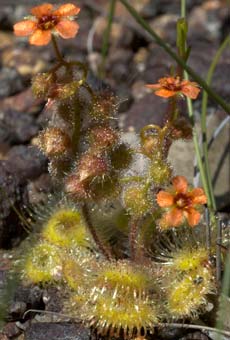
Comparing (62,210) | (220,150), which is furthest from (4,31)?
(62,210)

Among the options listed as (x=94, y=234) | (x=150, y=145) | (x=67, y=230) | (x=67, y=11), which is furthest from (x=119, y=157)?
(x=67, y=11)

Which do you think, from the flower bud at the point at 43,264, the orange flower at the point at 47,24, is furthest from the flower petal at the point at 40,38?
the flower bud at the point at 43,264

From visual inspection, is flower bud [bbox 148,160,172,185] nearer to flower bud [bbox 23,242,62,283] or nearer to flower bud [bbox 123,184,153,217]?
flower bud [bbox 123,184,153,217]

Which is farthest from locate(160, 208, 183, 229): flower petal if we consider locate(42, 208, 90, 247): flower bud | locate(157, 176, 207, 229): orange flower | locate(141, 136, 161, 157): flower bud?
locate(42, 208, 90, 247): flower bud

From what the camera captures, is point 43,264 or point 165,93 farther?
point 43,264

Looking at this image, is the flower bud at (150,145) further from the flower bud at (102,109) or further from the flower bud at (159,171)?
the flower bud at (102,109)

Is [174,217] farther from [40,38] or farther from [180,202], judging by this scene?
[40,38]

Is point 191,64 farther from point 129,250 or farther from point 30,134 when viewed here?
point 129,250
